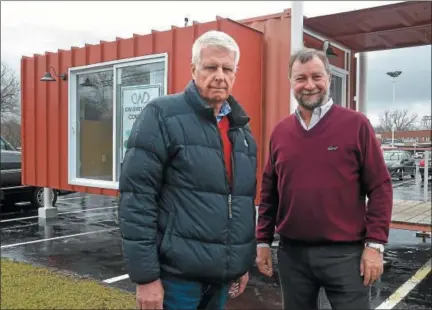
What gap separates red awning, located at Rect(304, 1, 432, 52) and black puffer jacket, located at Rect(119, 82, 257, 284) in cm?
408

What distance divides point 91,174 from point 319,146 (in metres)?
6.18

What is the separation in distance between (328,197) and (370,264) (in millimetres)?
400

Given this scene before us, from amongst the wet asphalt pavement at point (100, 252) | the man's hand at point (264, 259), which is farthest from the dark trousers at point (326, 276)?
the wet asphalt pavement at point (100, 252)

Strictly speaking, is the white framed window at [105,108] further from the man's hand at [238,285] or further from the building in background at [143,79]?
the man's hand at [238,285]

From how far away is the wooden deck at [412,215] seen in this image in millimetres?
5703

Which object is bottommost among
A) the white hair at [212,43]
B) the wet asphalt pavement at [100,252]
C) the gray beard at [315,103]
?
the wet asphalt pavement at [100,252]

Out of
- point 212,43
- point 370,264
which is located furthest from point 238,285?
point 212,43

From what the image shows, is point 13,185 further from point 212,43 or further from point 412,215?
point 212,43

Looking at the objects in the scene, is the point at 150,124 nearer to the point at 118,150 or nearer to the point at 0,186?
the point at 118,150

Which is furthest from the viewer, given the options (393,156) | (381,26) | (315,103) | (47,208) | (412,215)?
(393,156)

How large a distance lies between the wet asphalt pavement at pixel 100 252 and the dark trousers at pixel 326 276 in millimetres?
2103

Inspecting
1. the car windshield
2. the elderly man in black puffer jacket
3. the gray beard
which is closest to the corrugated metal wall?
the gray beard

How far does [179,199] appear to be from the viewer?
1979 mm

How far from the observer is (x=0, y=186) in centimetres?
1007
